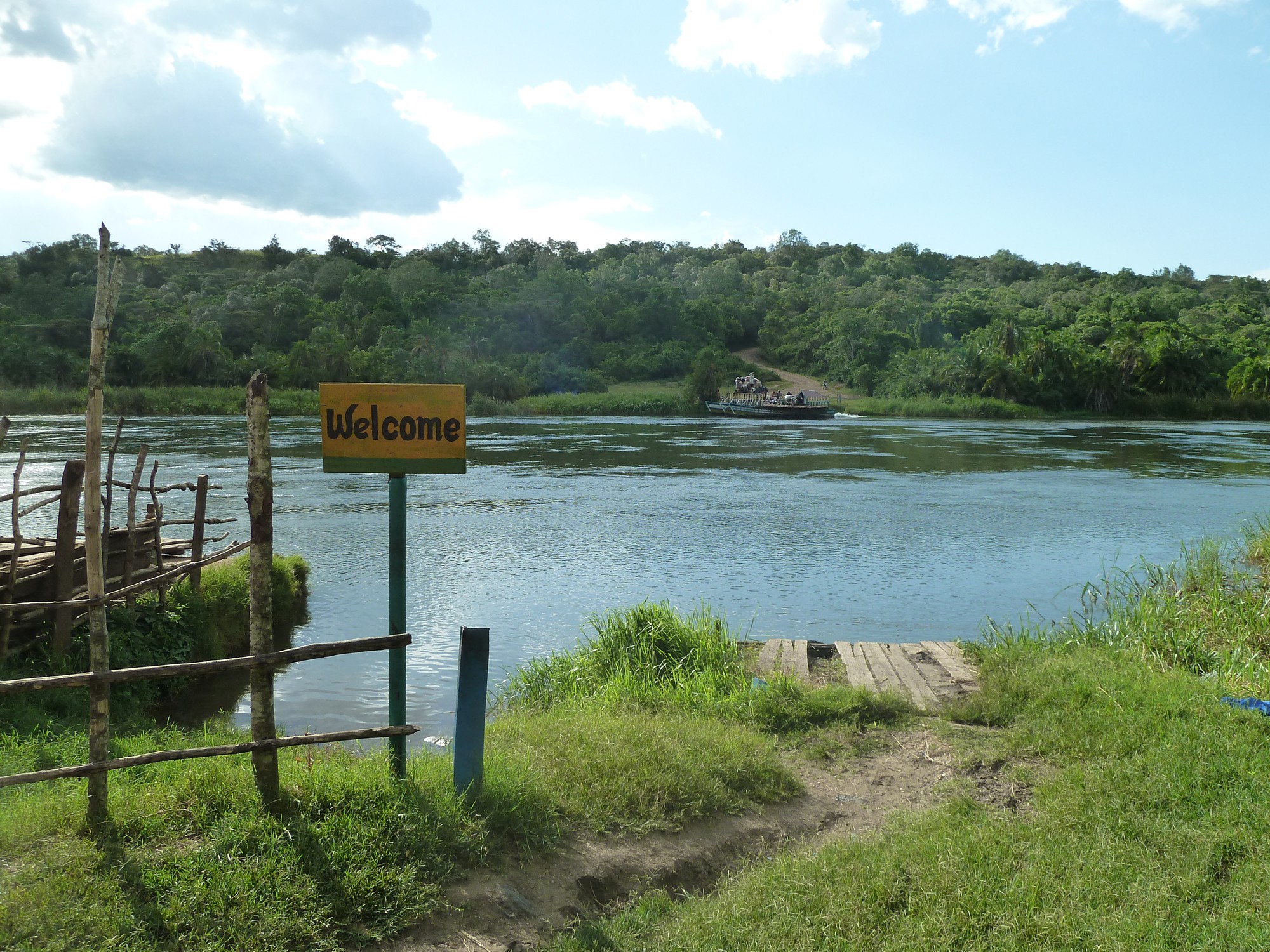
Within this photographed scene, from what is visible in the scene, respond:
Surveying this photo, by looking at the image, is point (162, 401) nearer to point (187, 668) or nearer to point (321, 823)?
point (187, 668)

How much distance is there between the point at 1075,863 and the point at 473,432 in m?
45.9

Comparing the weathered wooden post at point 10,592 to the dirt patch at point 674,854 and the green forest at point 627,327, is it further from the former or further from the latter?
the green forest at point 627,327

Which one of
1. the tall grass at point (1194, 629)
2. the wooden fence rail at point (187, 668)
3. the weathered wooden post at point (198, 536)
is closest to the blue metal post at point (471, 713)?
the wooden fence rail at point (187, 668)

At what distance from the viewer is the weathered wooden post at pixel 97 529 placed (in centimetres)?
384

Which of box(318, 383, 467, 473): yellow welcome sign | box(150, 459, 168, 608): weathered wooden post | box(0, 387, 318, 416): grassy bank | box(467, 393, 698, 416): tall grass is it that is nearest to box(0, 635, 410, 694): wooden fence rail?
box(318, 383, 467, 473): yellow welcome sign

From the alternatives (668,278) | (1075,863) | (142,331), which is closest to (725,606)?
(1075,863)

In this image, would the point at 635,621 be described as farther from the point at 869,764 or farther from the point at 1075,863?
the point at 1075,863

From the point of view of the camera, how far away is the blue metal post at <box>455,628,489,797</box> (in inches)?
169

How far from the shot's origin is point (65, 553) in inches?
286

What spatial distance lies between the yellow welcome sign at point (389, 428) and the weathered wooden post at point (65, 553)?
3761mm

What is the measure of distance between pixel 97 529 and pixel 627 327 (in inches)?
3589

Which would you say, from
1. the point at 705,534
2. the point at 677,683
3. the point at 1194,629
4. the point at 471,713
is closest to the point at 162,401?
the point at 705,534

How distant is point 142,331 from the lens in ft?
224

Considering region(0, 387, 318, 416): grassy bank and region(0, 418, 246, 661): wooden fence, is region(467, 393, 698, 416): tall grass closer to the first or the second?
region(0, 387, 318, 416): grassy bank
